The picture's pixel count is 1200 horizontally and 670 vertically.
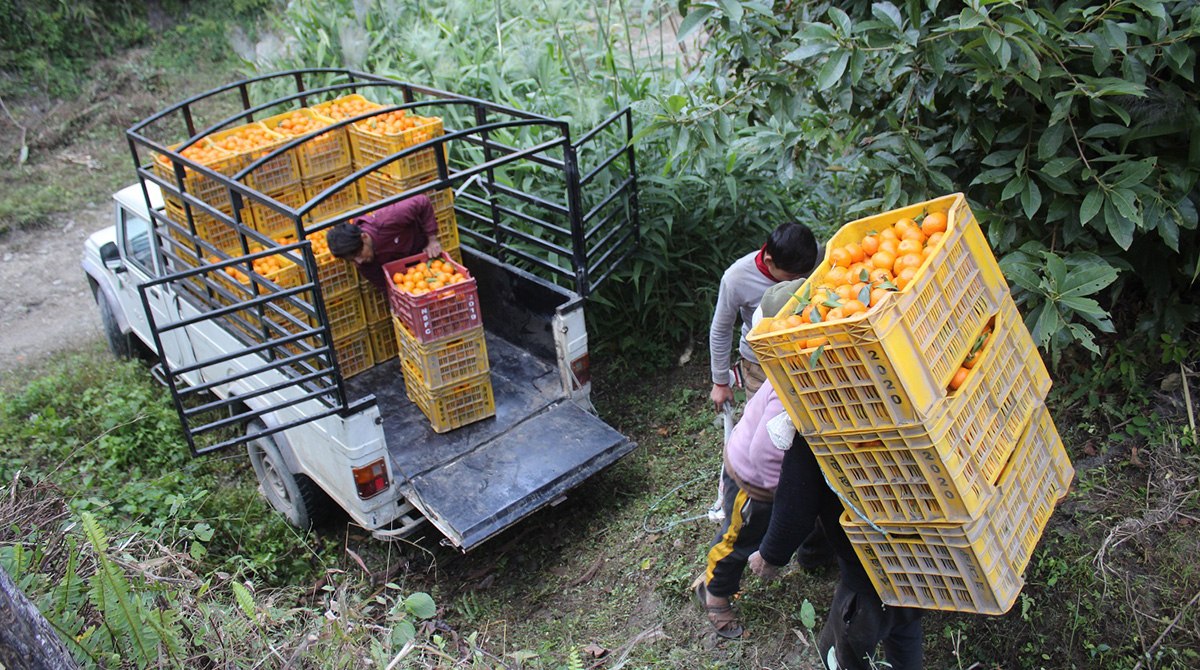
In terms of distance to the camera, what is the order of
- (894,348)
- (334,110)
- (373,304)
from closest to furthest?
(894,348), (373,304), (334,110)

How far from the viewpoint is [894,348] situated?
2.54 m

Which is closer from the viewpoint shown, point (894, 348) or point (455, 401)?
point (894, 348)

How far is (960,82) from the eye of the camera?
391cm

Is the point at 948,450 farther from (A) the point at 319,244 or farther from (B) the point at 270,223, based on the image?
(B) the point at 270,223

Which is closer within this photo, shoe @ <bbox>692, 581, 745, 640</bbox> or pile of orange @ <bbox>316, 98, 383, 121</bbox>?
shoe @ <bbox>692, 581, 745, 640</bbox>

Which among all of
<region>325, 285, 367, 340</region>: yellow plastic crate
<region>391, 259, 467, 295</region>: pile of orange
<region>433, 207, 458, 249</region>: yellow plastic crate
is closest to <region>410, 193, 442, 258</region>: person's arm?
<region>391, 259, 467, 295</region>: pile of orange

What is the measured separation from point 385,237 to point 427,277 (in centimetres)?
50

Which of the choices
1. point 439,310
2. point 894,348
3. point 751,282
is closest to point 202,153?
point 439,310

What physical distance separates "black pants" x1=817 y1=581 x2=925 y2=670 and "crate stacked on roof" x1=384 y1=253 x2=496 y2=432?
268 cm

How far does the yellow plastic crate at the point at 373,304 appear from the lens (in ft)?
19.4

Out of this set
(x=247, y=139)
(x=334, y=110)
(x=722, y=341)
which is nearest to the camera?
(x=722, y=341)

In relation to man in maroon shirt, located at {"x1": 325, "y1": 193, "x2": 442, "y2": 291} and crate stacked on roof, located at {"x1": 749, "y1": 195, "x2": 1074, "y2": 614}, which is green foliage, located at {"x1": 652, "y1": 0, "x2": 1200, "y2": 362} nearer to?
crate stacked on roof, located at {"x1": 749, "y1": 195, "x2": 1074, "y2": 614}

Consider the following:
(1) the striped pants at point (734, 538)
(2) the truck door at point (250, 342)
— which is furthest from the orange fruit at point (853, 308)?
(2) the truck door at point (250, 342)

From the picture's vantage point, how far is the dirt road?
8.68 metres
